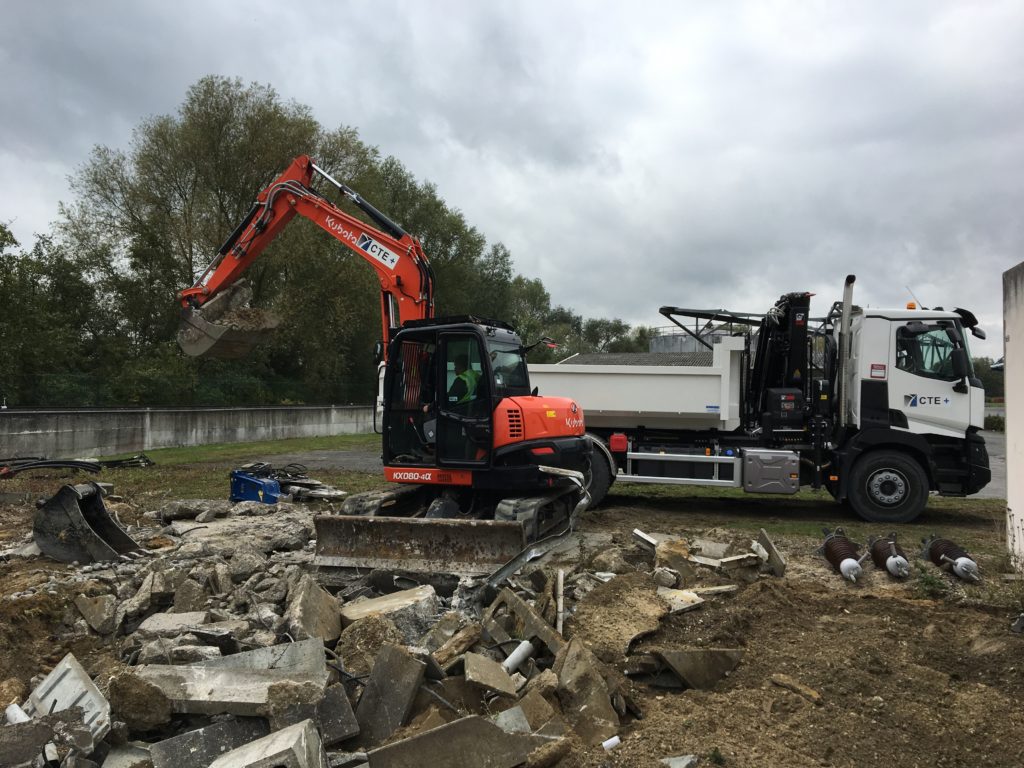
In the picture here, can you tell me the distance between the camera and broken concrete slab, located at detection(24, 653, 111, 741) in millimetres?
3516

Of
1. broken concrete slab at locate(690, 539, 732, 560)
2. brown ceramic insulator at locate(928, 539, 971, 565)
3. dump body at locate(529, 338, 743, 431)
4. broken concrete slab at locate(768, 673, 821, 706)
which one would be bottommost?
broken concrete slab at locate(768, 673, 821, 706)

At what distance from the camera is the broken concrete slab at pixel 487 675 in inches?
159

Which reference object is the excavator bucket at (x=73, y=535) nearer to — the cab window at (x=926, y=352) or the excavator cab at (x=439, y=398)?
the excavator cab at (x=439, y=398)

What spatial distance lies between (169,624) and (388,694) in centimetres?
186

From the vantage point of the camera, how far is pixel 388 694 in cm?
386

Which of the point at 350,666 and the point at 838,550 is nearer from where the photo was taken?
the point at 350,666

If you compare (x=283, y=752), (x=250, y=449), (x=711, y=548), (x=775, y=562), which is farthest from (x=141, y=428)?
(x=283, y=752)

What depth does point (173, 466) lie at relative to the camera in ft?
53.3

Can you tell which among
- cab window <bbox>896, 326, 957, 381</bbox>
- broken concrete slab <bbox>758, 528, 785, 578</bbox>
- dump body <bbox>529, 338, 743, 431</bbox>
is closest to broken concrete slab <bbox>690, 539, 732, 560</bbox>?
broken concrete slab <bbox>758, 528, 785, 578</bbox>

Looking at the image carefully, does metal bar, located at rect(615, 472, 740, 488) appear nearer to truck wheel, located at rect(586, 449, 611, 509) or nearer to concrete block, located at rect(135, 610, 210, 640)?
truck wheel, located at rect(586, 449, 611, 509)

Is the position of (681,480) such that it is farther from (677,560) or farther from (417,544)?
(417,544)

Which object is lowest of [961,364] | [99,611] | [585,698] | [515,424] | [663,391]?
[585,698]

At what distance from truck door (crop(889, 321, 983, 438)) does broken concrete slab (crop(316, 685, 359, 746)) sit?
877cm

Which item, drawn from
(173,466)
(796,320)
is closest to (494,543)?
(796,320)
